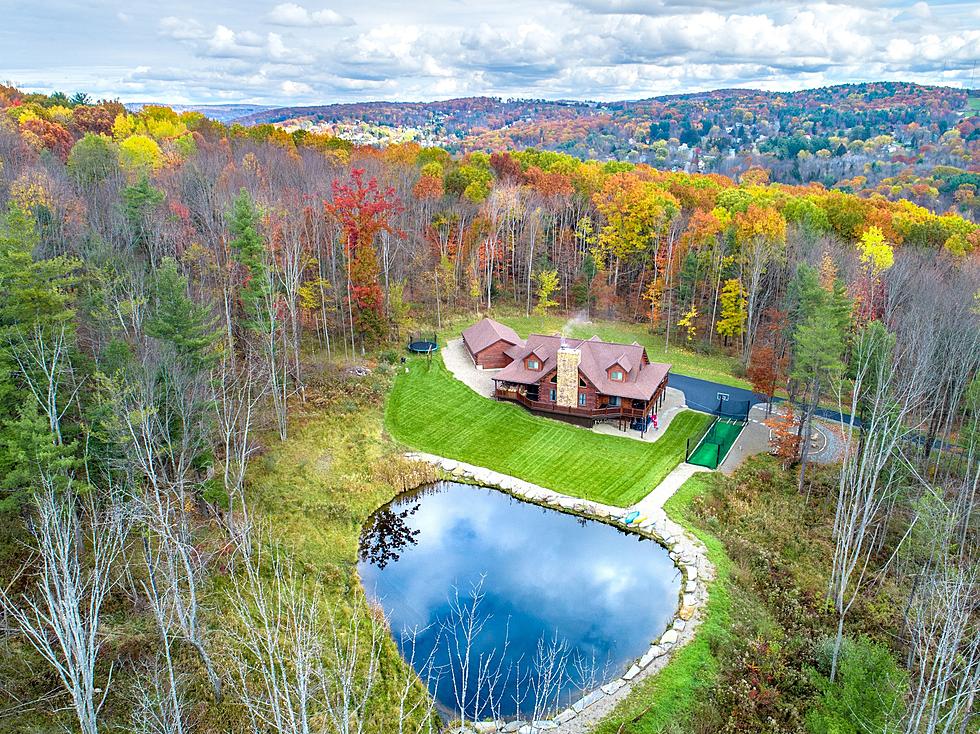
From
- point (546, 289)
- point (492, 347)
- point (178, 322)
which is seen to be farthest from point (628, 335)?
point (178, 322)

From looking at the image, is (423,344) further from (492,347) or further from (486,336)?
(492,347)

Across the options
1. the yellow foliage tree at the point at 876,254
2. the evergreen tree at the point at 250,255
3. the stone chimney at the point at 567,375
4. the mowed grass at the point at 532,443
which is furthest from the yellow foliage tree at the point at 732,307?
the evergreen tree at the point at 250,255

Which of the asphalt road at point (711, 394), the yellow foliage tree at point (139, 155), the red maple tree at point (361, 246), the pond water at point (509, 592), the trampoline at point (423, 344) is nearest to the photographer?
the pond water at point (509, 592)

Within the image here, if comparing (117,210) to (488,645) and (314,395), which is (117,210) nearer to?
(314,395)

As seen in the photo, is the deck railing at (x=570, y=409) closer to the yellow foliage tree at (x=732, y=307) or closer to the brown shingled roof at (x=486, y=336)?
the brown shingled roof at (x=486, y=336)

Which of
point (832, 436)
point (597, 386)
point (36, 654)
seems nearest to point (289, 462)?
point (36, 654)

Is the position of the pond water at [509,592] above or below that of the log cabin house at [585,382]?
below
